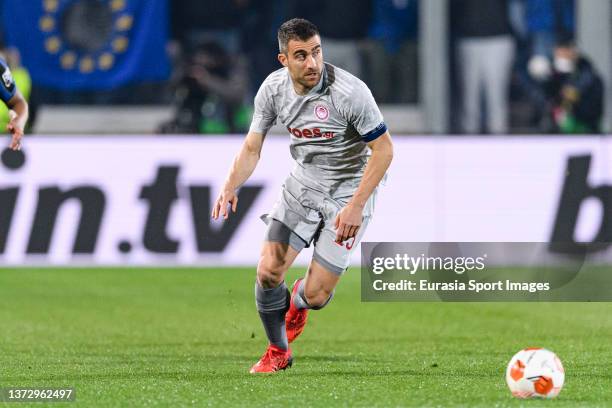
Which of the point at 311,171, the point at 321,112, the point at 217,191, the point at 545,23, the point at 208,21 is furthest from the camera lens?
the point at 208,21

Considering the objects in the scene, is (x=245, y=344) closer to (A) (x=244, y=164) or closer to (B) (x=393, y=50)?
(A) (x=244, y=164)

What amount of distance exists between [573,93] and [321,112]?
400 inches

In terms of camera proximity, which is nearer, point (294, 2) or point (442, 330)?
point (442, 330)

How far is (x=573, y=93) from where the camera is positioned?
1773 cm

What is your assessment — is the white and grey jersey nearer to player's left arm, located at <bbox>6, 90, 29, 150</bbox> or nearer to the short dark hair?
the short dark hair

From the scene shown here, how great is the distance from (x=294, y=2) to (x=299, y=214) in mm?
10812

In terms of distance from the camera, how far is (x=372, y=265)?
11875mm

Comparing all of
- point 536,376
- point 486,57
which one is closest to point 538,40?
point 486,57

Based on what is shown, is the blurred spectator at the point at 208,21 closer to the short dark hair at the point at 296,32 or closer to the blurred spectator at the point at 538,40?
the blurred spectator at the point at 538,40

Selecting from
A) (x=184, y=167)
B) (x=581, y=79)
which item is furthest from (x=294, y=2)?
(x=184, y=167)

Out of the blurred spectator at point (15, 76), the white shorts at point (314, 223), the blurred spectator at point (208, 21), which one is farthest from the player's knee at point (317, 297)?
the blurred spectator at point (208, 21)

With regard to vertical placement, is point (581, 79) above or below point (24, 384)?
below

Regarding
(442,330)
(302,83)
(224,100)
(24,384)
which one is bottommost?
(224,100)

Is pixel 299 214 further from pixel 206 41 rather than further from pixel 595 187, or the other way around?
pixel 206 41
